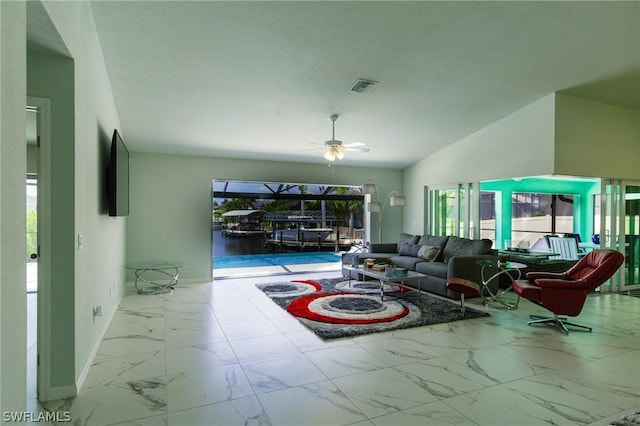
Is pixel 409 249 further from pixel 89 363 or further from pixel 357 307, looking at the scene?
pixel 89 363

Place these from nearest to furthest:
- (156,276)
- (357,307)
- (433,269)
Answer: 1. (357,307)
2. (433,269)
3. (156,276)

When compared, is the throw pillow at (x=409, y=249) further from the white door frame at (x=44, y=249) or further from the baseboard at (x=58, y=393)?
the white door frame at (x=44, y=249)

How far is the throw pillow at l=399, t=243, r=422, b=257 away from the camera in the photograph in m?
6.87

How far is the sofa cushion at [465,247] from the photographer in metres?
5.67

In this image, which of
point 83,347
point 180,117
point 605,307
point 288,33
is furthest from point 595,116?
point 83,347

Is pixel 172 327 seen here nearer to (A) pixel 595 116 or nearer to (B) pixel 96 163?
(B) pixel 96 163

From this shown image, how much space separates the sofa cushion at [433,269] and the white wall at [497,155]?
189 cm

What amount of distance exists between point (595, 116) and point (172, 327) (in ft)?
22.3

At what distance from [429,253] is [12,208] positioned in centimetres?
600

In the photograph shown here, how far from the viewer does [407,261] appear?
21.1 ft

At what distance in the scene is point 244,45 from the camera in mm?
3551

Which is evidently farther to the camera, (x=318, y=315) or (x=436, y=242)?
(x=436, y=242)

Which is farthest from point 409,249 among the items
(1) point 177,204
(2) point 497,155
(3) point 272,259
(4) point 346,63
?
(3) point 272,259

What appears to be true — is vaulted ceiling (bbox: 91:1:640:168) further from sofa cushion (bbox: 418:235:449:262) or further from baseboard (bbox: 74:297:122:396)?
baseboard (bbox: 74:297:122:396)
